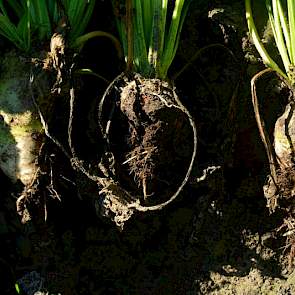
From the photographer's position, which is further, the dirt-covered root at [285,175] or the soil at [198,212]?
the soil at [198,212]

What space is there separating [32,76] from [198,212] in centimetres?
77

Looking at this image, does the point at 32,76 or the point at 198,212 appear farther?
the point at 198,212

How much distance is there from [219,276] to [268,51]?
2.75 ft

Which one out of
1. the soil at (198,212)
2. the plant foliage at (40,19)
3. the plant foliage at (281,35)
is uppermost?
the plant foliage at (40,19)

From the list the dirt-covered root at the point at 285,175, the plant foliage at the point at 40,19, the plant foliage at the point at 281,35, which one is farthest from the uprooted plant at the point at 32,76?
the dirt-covered root at the point at 285,175

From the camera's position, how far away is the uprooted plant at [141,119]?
1760 millimetres

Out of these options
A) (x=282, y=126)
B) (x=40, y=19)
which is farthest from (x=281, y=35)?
(x=40, y=19)

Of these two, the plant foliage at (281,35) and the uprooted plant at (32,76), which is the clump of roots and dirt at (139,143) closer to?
the uprooted plant at (32,76)

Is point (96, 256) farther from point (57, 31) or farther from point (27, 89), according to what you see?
point (57, 31)

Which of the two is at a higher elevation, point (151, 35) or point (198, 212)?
point (151, 35)

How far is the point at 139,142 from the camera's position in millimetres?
1801

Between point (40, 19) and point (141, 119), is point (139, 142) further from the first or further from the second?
point (40, 19)

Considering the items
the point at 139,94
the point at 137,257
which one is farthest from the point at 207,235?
the point at 139,94

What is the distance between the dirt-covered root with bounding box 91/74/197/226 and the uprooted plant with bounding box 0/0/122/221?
0.60 ft
